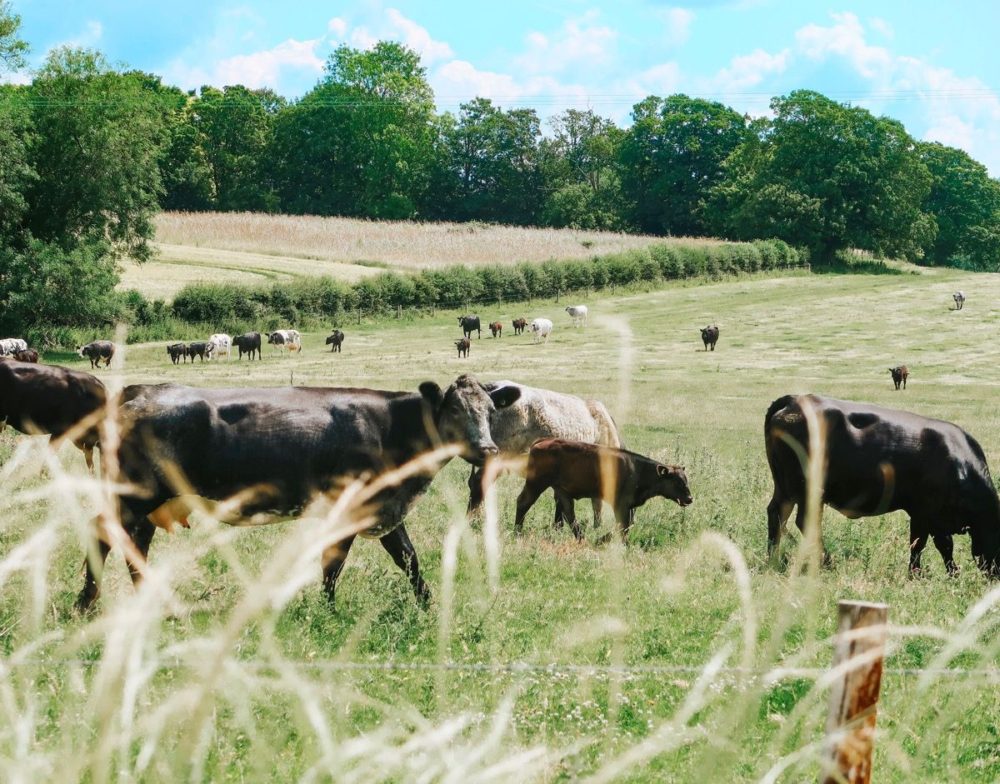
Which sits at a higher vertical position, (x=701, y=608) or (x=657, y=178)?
(x=657, y=178)

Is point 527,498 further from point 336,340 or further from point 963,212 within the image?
point 963,212

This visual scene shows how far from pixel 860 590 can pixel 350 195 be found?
114113 millimetres

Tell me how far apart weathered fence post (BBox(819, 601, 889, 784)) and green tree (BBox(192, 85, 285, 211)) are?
11457 centimetres

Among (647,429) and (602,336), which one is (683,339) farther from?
(647,429)

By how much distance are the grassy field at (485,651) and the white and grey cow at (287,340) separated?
3218 centimetres

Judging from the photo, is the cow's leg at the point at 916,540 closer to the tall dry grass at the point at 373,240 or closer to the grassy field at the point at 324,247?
the grassy field at the point at 324,247

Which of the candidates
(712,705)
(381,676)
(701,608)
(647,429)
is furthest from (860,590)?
(647,429)

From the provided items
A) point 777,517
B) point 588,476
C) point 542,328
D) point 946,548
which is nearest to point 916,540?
point 946,548

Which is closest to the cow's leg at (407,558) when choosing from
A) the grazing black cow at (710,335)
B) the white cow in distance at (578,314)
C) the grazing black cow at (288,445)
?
the grazing black cow at (288,445)

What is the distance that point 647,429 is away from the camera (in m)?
23.7

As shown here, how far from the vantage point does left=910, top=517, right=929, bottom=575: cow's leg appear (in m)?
10.5

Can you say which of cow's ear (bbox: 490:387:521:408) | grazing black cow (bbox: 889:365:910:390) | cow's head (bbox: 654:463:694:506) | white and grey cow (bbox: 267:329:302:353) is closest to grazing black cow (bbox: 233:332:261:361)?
white and grey cow (bbox: 267:329:302:353)

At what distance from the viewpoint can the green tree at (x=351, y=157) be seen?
117438 millimetres

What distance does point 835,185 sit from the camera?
83.2 metres
